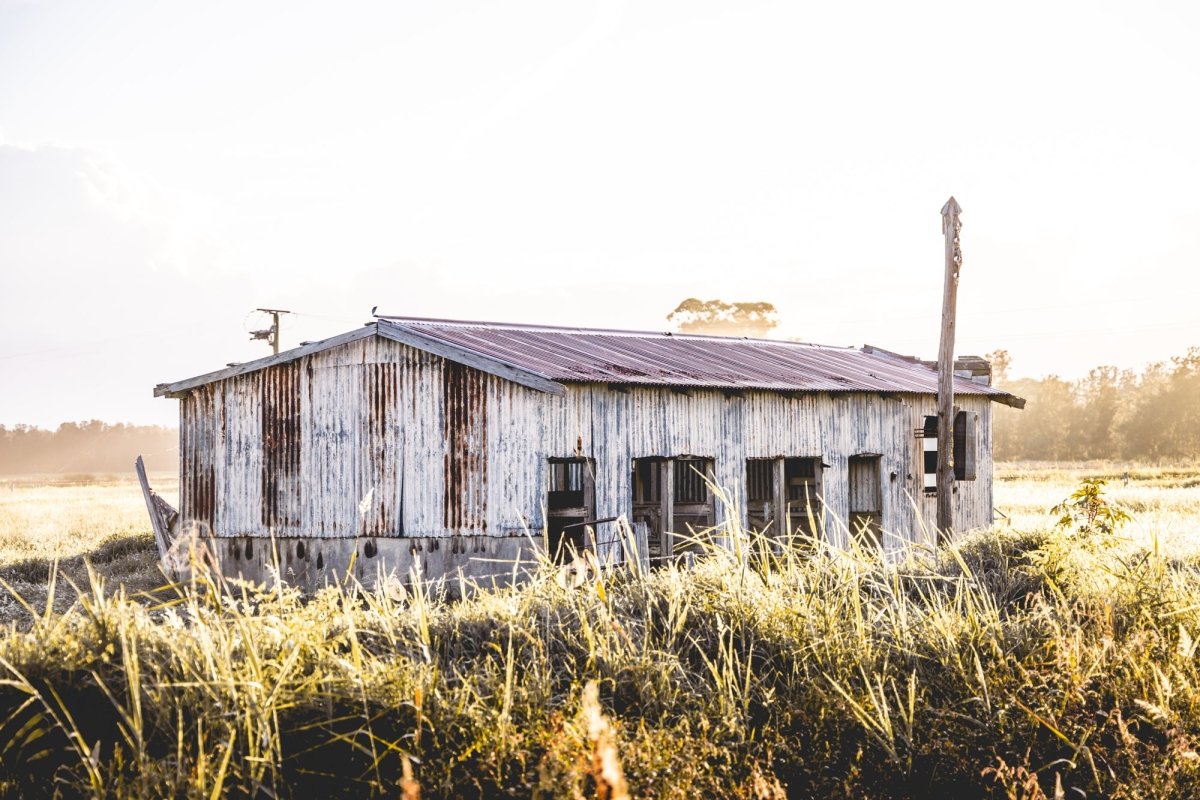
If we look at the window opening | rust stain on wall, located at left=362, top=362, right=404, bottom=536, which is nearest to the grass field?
the window opening

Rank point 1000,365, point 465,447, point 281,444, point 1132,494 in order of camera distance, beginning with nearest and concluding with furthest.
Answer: point 465,447, point 281,444, point 1132,494, point 1000,365

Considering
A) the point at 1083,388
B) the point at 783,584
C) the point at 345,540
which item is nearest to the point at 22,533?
the point at 345,540

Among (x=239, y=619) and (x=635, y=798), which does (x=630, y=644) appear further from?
(x=239, y=619)

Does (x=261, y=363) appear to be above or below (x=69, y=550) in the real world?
above

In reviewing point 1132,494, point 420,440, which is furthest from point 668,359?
point 1132,494

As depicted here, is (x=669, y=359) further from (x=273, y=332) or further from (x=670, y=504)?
(x=273, y=332)

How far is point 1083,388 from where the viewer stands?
81438mm

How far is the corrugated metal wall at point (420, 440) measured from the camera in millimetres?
14875

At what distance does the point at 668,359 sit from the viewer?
18.6 metres

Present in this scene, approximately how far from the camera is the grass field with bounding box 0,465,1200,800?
485 centimetres

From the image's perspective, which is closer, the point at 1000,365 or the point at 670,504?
the point at 670,504

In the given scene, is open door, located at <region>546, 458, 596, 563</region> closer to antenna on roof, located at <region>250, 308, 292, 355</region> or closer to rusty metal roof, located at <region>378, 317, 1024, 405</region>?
rusty metal roof, located at <region>378, 317, 1024, 405</region>

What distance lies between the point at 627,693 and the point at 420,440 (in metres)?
9.99

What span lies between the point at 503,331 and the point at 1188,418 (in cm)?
6095
